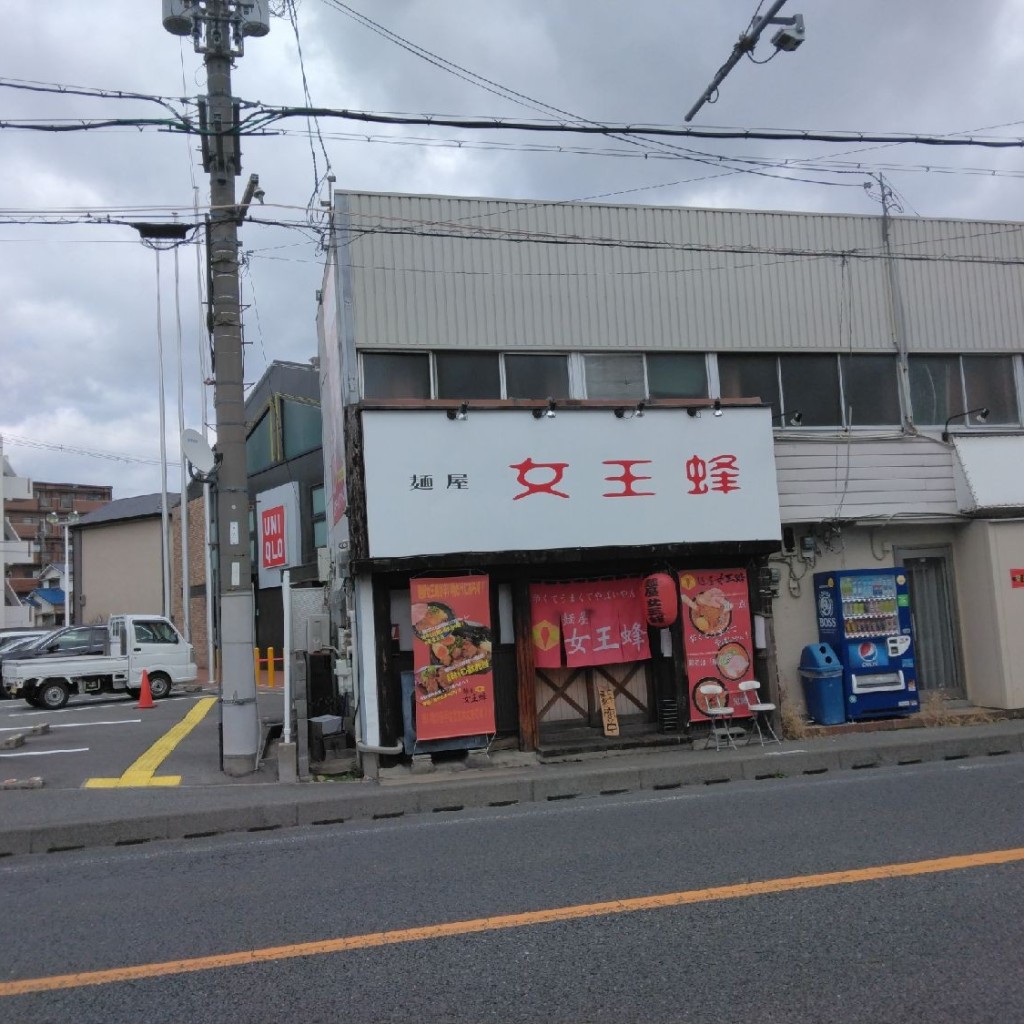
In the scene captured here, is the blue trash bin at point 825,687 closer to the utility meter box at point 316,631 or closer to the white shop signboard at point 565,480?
the white shop signboard at point 565,480

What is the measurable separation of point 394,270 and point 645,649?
575 centimetres

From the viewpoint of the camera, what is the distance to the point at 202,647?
3200cm

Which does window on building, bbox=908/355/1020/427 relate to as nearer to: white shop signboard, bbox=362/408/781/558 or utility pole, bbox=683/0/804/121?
white shop signboard, bbox=362/408/781/558

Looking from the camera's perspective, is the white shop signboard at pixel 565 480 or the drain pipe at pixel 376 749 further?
the white shop signboard at pixel 565 480

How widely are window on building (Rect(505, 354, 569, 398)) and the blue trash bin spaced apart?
4812 mm

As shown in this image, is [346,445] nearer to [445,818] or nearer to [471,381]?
[471,381]

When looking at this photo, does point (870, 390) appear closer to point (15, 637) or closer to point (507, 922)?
point (507, 922)

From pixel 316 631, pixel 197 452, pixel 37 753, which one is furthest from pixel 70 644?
pixel 316 631

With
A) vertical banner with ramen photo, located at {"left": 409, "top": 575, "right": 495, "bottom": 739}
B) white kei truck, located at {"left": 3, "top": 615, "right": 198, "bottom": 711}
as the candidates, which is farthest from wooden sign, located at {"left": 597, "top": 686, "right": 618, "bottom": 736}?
white kei truck, located at {"left": 3, "top": 615, "right": 198, "bottom": 711}

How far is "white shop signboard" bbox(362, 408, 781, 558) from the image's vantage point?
10.7 metres

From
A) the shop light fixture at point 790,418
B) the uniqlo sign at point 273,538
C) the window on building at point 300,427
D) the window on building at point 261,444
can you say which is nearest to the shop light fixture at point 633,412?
the shop light fixture at point 790,418

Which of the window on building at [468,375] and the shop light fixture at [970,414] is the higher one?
the window on building at [468,375]

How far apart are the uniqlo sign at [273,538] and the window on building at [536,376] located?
14.5m

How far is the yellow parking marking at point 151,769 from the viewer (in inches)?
407
